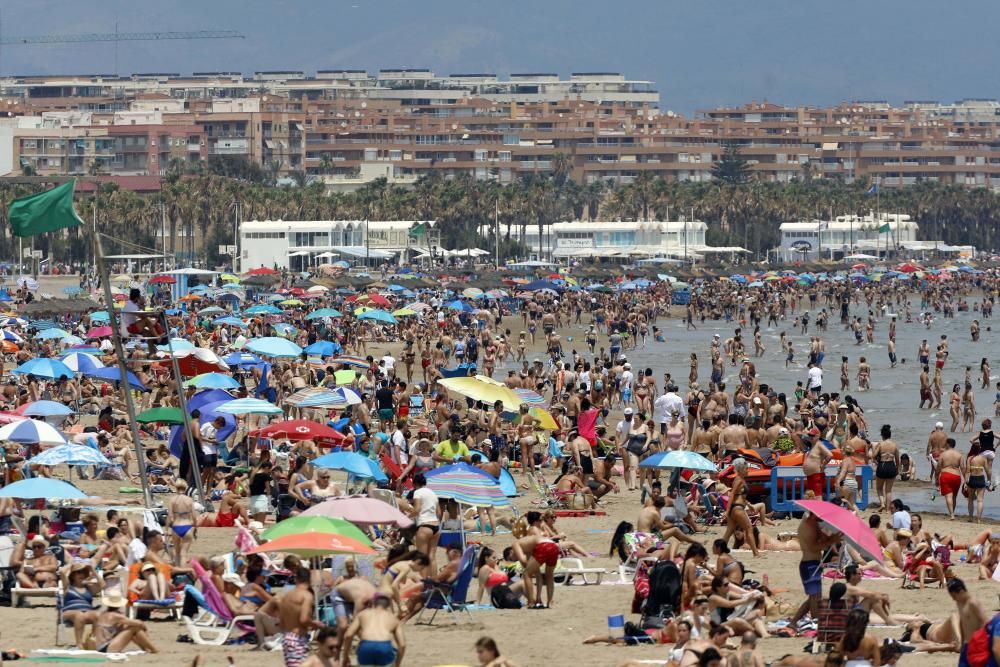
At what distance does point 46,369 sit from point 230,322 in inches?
540

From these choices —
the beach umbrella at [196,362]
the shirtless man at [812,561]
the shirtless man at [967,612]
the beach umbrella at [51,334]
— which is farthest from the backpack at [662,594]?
the beach umbrella at [51,334]

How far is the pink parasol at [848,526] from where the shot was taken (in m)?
11.2

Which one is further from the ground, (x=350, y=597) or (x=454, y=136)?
(x=454, y=136)

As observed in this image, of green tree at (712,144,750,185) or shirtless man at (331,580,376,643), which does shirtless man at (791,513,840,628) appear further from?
green tree at (712,144,750,185)

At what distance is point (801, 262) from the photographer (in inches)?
3868

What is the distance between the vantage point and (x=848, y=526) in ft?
37.0

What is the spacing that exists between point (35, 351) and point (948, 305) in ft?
142

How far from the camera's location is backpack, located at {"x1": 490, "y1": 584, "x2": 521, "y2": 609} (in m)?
12.5

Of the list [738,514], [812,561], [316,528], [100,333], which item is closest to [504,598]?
[316,528]

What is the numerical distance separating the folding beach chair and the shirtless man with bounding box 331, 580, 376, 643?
4.12 feet

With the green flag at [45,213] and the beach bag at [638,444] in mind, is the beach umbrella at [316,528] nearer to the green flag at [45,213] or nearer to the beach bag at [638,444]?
the green flag at [45,213]

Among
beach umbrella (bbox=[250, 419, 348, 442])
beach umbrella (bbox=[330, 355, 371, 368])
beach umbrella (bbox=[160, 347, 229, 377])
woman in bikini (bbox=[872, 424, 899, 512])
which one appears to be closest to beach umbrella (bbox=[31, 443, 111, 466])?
beach umbrella (bbox=[250, 419, 348, 442])

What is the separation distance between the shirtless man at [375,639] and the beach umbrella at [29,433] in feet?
23.1

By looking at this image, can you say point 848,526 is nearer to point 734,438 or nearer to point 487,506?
point 487,506
